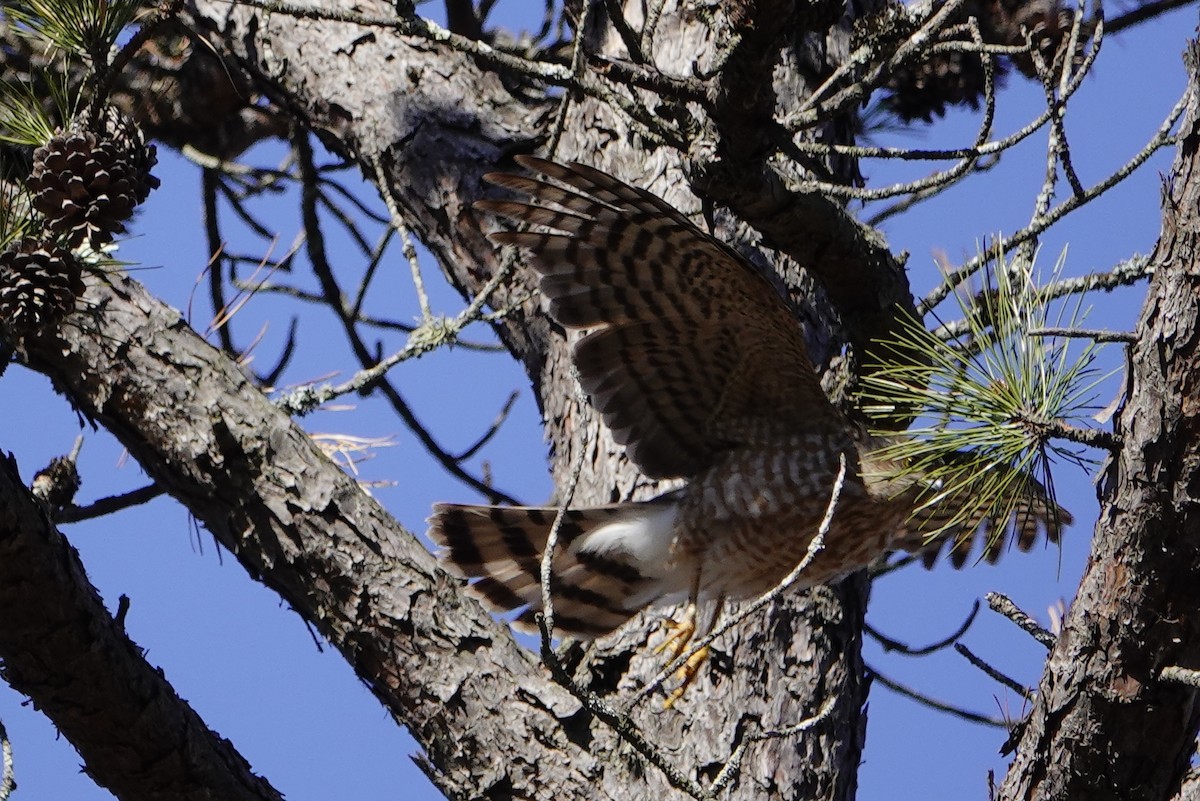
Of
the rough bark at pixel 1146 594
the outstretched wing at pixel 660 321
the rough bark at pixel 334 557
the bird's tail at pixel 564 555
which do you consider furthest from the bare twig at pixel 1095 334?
the bird's tail at pixel 564 555

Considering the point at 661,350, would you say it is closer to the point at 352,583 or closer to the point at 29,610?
the point at 352,583

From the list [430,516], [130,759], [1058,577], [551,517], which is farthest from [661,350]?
[130,759]

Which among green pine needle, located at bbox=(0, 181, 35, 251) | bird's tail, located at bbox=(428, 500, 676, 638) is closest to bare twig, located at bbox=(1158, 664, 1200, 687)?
bird's tail, located at bbox=(428, 500, 676, 638)

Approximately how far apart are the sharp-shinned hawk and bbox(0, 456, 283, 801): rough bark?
121 cm

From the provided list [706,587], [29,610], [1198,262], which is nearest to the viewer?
[1198,262]

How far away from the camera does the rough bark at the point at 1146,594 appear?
1.87 meters

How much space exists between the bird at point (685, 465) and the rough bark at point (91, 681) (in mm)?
1005

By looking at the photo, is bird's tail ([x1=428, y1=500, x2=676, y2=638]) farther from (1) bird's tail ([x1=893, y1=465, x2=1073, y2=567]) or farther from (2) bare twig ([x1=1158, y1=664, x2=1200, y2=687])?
(2) bare twig ([x1=1158, y1=664, x2=1200, y2=687])

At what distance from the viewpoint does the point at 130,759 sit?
2.49 metres

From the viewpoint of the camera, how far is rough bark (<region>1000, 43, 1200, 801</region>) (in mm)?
1866

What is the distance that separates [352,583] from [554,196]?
978 millimetres

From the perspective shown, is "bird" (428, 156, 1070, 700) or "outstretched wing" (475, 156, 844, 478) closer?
"outstretched wing" (475, 156, 844, 478)

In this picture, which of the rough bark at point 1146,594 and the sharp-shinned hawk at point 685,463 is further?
the sharp-shinned hawk at point 685,463

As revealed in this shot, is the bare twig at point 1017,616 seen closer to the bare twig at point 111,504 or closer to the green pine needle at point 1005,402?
the green pine needle at point 1005,402
